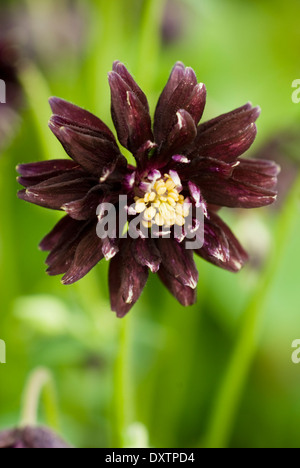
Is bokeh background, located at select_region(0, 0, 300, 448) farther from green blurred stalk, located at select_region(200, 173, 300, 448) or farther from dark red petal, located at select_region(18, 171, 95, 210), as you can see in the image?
dark red petal, located at select_region(18, 171, 95, 210)

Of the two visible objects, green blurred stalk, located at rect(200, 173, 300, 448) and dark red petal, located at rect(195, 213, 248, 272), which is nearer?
dark red petal, located at rect(195, 213, 248, 272)

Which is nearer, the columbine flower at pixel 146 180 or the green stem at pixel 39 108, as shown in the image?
the columbine flower at pixel 146 180

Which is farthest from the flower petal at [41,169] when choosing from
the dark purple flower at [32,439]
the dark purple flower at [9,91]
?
the dark purple flower at [9,91]

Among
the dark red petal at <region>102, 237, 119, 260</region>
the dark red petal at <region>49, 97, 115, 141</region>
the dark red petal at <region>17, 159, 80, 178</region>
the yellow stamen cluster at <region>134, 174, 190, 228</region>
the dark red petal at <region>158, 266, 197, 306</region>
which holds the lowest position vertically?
the dark red petal at <region>158, 266, 197, 306</region>

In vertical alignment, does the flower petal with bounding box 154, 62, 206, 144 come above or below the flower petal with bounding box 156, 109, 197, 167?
above

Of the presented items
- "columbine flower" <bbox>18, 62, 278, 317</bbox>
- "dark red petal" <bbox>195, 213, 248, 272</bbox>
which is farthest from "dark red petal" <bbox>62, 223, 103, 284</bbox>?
"dark red petal" <bbox>195, 213, 248, 272</bbox>

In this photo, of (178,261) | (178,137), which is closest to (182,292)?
(178,261)

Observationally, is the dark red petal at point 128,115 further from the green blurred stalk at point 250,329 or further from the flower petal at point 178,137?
the green blurred stalk at point 250,329

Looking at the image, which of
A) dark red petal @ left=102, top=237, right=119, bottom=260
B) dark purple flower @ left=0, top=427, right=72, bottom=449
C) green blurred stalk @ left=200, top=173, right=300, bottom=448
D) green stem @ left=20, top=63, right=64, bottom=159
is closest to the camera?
dark red petal @ left=102, top=237, right=119, bottom=260
